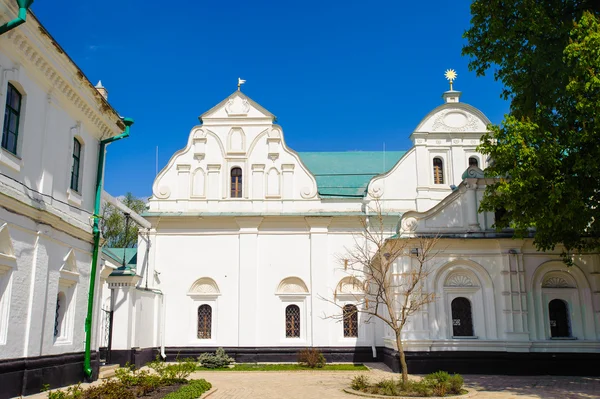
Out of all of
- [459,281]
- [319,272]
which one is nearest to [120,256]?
[319,272]

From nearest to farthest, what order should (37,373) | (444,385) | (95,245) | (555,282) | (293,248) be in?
1. (37,373)
2. (444,385)
3. (95,245)
4. (555,282)
5. (293,248)

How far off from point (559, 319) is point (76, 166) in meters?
17.1

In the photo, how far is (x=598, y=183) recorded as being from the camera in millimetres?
14883

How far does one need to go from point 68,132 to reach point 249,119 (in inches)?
493

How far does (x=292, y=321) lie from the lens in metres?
25.0

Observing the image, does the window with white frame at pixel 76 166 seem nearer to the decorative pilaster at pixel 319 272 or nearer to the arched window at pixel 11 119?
the arched window at pixel 11 119

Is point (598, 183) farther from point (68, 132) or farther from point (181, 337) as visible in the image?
point (181, 337)

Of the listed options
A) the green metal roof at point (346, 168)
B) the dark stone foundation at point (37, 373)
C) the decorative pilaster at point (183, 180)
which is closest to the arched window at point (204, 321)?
the decorative pilaster at point (183, 180)

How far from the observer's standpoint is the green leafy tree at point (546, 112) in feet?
46.8

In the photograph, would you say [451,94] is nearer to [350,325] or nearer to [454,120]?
[454,120]

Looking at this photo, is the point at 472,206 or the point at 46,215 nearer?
the point at 46,215

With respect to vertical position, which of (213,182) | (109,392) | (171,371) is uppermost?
(213,182)

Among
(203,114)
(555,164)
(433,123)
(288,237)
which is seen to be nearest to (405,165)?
(433,123)

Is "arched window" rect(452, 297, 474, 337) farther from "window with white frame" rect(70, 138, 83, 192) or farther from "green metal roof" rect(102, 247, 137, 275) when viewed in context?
"window with white frame" rect(70, 138, 83, 192)
